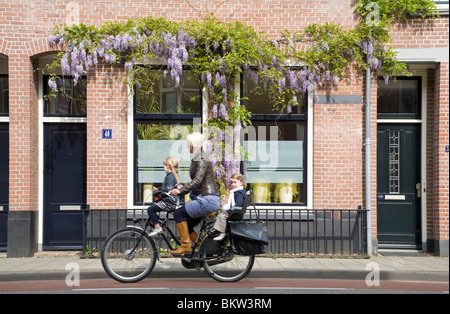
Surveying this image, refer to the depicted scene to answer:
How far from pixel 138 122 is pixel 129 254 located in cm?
394

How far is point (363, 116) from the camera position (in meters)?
10.5

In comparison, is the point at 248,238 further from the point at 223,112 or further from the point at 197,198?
the point at 223,112

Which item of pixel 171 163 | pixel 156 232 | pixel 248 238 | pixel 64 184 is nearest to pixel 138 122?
pixel 64 184

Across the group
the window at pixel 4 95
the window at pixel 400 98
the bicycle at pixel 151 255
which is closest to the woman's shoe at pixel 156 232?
the bicycle at pixel 151 255

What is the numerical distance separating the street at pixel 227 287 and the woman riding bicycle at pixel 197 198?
1.93 feet

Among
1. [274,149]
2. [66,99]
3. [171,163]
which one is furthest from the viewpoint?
[66,99]

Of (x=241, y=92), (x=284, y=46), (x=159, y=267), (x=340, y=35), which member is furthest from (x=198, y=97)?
(x=159, y=267)

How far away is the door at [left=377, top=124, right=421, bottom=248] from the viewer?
428 inches

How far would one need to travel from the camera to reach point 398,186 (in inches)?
431

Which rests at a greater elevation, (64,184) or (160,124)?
(160,124)

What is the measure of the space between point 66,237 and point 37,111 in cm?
262

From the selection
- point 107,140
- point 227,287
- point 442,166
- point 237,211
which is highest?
point 107,140

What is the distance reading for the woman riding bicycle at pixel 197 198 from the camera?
717cm

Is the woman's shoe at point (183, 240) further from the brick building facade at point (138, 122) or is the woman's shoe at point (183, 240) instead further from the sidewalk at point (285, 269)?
the brick building facade at point (138, 122)
